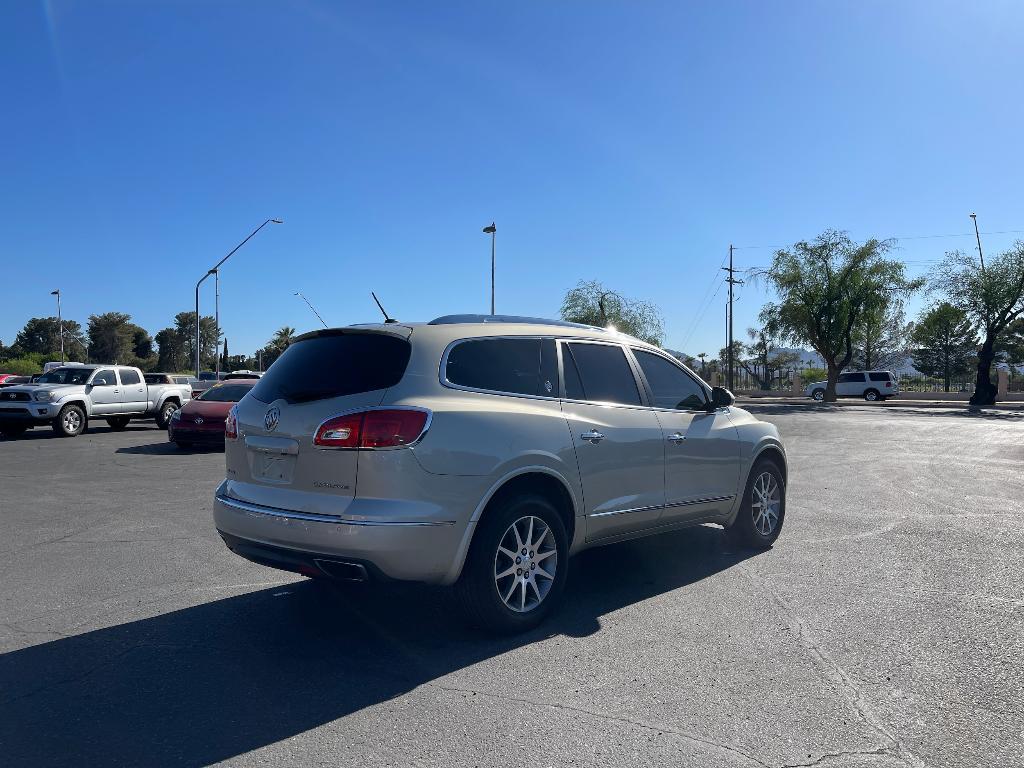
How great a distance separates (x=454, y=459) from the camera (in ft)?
13.7

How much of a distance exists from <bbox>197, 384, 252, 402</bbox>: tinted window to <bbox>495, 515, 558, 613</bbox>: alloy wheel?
12878 millimetres

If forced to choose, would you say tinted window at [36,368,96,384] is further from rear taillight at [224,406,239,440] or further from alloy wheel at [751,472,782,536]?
alloy wheel at [751,472,782,536]

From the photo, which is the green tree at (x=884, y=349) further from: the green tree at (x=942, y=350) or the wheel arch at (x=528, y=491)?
the wheel arch at (x=528, y=491)

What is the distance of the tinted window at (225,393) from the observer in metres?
16.4

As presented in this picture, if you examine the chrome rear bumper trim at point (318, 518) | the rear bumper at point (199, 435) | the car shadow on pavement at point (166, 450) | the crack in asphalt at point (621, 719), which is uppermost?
the chrome rear bumper trim at point (318, 518)

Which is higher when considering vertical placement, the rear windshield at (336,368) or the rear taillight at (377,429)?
the rear windshield at (336,368)

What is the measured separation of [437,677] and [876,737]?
6.52ft

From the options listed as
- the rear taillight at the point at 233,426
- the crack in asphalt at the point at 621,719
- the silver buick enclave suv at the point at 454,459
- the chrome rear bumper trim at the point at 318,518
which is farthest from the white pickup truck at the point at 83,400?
the crack in asphalt at the point at 621,719

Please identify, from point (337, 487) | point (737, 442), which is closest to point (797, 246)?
point (737, 442)

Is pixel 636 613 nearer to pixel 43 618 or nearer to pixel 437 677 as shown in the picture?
pixel 437 677

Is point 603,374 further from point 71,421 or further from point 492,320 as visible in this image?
point 71,421

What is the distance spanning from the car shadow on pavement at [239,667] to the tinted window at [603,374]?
1356 mm

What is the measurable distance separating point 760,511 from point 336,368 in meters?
4.04

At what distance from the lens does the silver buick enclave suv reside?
13.4 feet
